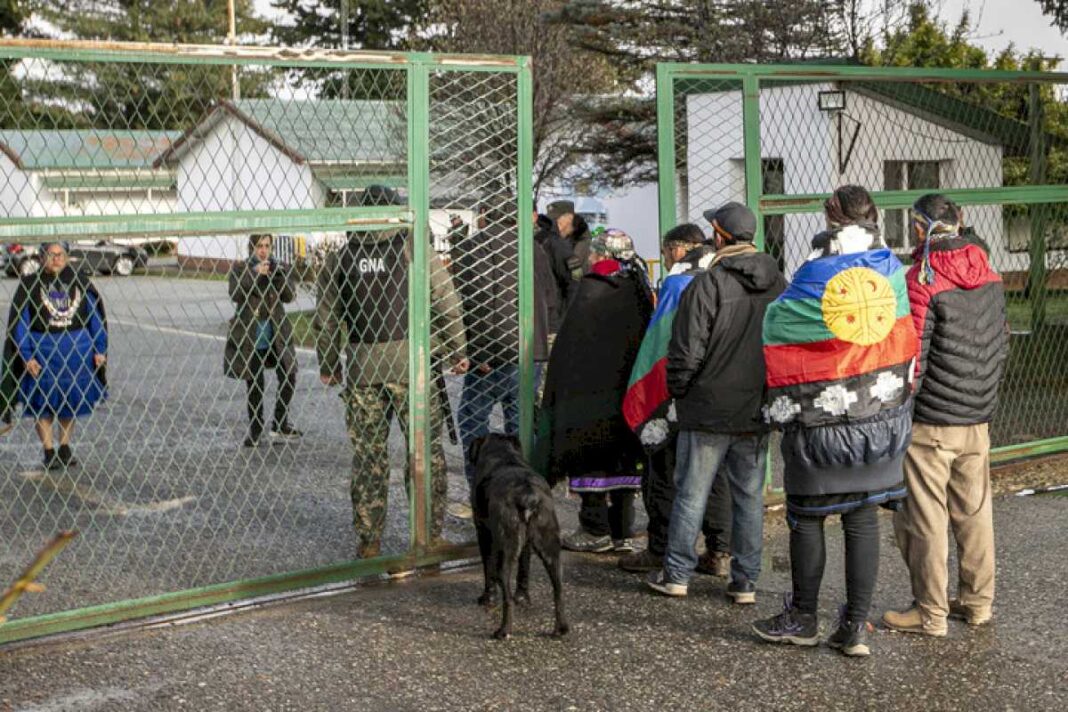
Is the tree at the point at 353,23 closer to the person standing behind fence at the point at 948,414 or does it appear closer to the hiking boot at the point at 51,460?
the hiking boot at the point at 51,460

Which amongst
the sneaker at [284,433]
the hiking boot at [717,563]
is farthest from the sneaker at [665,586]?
the sneaker at [284,433]

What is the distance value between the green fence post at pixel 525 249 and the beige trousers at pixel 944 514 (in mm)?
1935

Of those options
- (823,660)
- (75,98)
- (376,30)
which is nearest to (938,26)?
(75,98)

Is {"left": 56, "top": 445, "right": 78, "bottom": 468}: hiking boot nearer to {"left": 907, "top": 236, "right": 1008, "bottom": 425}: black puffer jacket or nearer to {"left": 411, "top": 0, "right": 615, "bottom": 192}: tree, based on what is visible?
{"left": 907, "top": 236, "right": 1008, "bottom": 425}: black puffer jacket

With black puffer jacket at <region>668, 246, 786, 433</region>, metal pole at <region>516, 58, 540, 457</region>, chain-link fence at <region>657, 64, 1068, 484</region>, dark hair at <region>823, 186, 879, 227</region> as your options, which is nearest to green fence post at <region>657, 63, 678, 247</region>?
chain-link fence at <region>657, 64, 1068, 484</region>

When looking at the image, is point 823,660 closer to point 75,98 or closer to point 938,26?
point 75,98

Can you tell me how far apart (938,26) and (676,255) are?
19260mm

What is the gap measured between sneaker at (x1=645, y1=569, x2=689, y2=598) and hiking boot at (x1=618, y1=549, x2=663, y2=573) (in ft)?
0.94

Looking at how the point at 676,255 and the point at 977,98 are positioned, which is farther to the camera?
the point at 977,98

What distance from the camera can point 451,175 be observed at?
265 inches

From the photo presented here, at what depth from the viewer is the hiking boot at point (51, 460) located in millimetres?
9414

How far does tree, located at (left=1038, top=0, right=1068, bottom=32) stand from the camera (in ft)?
51.8

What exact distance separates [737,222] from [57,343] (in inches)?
211

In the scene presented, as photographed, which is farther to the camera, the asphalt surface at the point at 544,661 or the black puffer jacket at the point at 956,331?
the black puffer jacket at the point at 956,331
